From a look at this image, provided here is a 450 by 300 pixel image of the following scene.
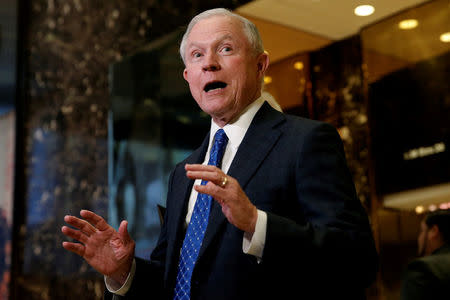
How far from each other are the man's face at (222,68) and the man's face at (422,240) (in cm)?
197

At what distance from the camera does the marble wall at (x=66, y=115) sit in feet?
12.5

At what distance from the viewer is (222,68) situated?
5.81ft

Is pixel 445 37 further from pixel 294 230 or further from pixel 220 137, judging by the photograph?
pixel 294 230

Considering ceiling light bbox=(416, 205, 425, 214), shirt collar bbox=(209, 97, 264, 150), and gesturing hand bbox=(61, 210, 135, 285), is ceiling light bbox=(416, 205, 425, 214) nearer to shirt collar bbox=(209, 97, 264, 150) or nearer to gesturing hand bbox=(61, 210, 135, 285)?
shirt collar bbox=(209, 97, 264, 150)

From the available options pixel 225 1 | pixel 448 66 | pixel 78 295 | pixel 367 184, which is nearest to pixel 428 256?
pixel 367 184

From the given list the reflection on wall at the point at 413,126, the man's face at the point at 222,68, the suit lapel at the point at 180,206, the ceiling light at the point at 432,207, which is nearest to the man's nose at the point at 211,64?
the man's face at the point at 222,68

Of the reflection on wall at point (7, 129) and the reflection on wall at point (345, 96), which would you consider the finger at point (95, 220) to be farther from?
the reflection on wall at point (7, 129)

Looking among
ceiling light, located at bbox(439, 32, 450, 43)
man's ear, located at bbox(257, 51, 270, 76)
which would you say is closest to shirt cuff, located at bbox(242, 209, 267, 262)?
man's ear, located at bbox(257, 51, 270, 76)

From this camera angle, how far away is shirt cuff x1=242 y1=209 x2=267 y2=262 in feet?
4.40

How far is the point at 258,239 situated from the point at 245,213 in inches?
2.9

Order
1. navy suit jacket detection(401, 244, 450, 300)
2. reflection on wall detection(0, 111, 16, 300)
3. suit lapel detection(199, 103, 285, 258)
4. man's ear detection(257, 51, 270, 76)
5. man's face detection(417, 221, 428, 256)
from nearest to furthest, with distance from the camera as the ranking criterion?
suit lapel detection(199, 103, 285, 258), man's ear detection(257, 51, 270, 76), navy suit jacket detection(401, 244, 450, 300), man's face detection(417, 221, 428, 256), reflection on wall detection(0, 111, 16, 300)

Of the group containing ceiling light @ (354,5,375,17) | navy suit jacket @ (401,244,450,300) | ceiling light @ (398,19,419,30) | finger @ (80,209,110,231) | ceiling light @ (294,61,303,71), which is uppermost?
ceiling light @ (354,5,375,17)

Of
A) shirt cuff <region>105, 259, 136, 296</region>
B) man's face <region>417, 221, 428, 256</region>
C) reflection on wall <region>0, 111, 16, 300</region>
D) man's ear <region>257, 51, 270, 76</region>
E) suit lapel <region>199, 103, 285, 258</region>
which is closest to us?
suit lapel <region>199, 103, 285, 258</region>

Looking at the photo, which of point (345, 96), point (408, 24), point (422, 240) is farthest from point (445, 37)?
point (422, 240)
